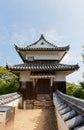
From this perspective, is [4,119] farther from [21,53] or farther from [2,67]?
[2,67]

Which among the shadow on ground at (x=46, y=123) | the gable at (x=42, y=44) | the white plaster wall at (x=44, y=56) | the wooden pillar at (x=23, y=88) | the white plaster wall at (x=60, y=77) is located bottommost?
the shadow on ground at (x=46, y=123)

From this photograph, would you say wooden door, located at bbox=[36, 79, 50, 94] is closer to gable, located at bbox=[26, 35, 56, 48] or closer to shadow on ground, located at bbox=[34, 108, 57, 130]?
gable, located at bbox=[26, 35, 56, 48]

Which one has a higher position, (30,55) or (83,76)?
(30,55)

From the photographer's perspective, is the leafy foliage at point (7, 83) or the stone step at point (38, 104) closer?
the stone step at point (38, 104)

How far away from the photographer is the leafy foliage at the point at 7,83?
2320 cm

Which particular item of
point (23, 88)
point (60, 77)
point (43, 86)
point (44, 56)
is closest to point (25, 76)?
point (23, 88)

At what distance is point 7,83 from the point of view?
966 inches

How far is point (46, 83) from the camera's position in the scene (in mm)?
17047

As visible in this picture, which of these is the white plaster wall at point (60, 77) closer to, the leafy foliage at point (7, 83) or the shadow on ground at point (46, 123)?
the shadow on ground at point (46, 123)

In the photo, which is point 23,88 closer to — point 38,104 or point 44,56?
point 38,104

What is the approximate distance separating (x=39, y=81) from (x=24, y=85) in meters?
1.48

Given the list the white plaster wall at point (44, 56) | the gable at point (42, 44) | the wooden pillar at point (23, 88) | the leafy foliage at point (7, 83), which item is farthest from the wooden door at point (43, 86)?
the leafy foliage at point (7, 83)

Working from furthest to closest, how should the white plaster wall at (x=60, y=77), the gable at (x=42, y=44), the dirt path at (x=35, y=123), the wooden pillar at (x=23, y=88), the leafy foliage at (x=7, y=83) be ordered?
the leafy foliage at (x=7, y=83) → the gable at (x=42, y=44) → the white plaster wall at (x=60, y=77) → the wooden pillar at (x=23, y=88) → the dirt path at (x=35, y=123)


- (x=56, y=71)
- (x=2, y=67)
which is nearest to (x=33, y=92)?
(x=56, y=71)
